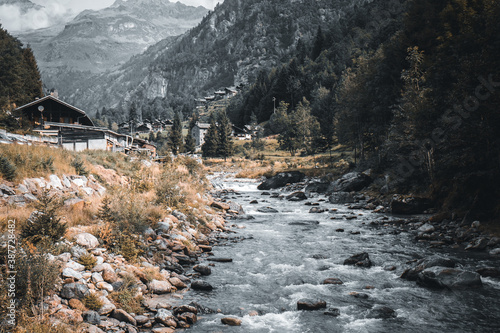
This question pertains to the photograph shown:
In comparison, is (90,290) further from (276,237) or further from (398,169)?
(398,169)

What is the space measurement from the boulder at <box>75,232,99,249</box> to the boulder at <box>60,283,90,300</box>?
2.45m

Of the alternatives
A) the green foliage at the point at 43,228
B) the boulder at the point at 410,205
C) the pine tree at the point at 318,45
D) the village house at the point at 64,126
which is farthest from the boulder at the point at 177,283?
the pine tree at the point at 318,45

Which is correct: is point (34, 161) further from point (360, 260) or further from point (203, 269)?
point (360, 260)

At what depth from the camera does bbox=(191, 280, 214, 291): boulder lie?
11.9m

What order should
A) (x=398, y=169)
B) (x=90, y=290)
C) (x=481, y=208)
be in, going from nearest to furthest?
(x=90, y=290), (x=481, y=208), (x=398, y=169)

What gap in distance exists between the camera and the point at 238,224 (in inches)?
952

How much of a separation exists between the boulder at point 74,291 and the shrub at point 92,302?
4.9 inches

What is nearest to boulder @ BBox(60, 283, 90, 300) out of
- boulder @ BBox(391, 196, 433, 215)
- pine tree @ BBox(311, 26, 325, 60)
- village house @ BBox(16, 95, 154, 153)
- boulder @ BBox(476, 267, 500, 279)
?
boulder @ BBox(476, 267, 500, 279)

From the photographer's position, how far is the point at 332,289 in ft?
40.3

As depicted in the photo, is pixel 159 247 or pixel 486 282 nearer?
pixel 486 282

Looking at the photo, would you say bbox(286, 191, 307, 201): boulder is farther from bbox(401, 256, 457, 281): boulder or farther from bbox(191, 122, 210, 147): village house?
bbox(191, 122, 210, 147): village house

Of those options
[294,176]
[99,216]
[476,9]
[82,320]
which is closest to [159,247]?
[99,216]

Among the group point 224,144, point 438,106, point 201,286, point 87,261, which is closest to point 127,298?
point 87,261

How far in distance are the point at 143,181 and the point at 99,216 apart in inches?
356
